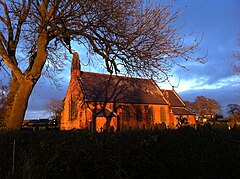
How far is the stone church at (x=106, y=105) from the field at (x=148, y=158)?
28493mm

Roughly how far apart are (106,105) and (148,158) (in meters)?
33.6

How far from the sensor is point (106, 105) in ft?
119

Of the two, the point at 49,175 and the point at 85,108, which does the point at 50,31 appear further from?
the point at 85,108

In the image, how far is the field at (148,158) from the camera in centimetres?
222

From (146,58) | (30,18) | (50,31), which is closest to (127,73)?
(146,58)

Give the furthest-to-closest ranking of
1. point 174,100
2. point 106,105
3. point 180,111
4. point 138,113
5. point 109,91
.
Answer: point 174,100, point 180,111, point 138,113, point 109,91, point 106,105

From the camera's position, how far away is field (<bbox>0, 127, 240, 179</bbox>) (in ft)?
7.29

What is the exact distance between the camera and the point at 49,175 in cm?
375

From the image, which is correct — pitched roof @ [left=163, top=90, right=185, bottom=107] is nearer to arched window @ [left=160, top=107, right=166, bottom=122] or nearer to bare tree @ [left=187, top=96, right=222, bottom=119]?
arched window @ [left=160, top=107, right=166, bottom=122]

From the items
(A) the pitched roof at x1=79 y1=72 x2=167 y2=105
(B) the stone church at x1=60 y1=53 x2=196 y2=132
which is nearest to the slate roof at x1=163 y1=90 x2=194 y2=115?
(B) the stone church at x1=60 y1=53 x2=196 y2=132

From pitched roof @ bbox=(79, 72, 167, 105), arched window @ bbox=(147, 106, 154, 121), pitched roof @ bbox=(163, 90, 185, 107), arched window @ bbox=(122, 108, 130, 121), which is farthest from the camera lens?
pitched roof @ bbox=(163, 90, 185, 107)

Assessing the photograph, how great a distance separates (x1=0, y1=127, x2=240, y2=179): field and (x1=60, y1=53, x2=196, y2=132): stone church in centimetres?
2849

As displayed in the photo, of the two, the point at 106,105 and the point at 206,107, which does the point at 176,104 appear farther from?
the point at 206,107

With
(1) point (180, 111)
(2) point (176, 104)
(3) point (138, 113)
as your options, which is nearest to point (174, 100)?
(2) point (176, 104)
